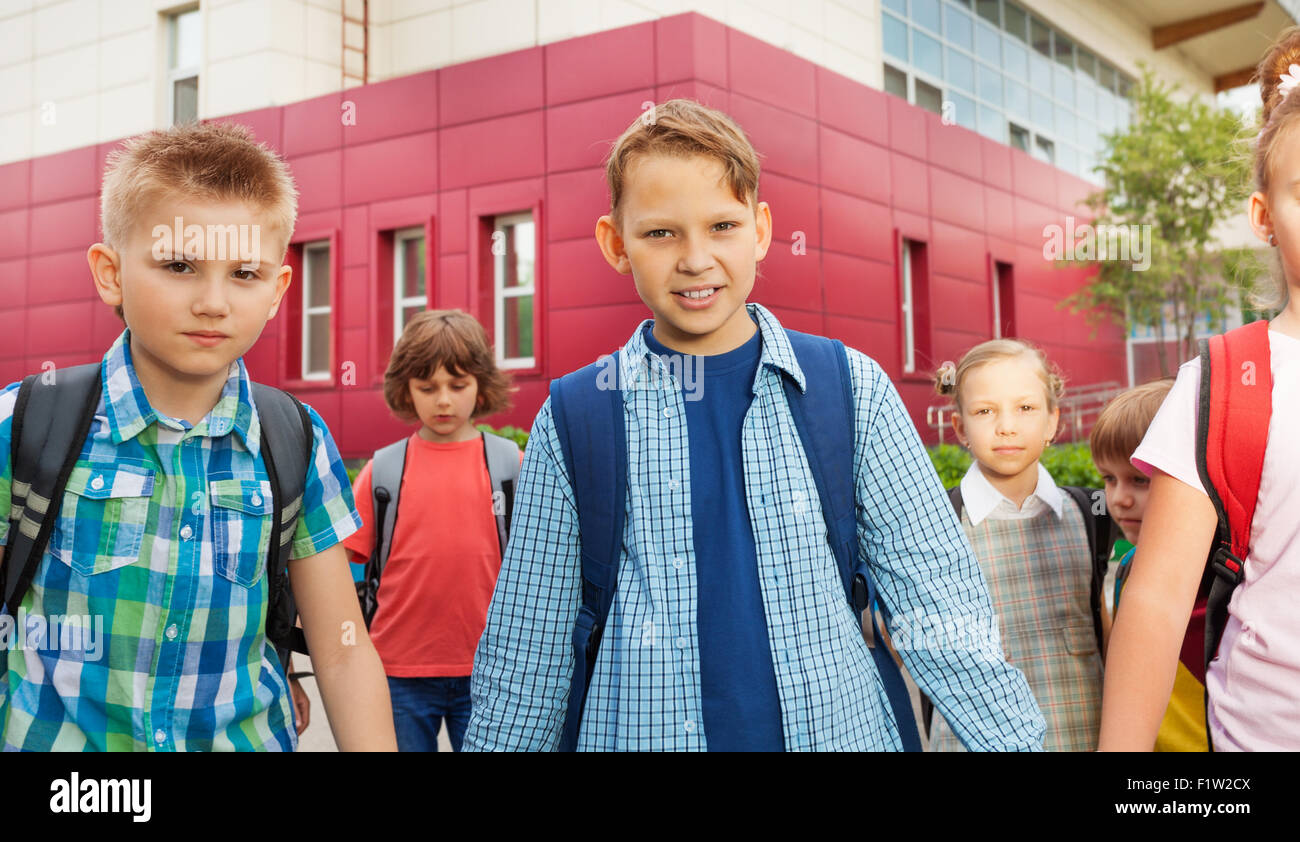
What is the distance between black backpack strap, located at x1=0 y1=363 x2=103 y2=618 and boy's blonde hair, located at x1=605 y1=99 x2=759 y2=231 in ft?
3.17

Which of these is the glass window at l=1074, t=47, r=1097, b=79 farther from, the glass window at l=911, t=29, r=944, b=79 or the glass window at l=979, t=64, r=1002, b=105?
the glass window at l=911, t=29, r=944, b=79

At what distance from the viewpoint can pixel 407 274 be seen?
12133mm

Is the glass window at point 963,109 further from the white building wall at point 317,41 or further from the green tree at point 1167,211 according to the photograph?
the green tree at point 1167,211

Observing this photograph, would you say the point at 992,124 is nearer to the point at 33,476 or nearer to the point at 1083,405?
the point at 1083,405

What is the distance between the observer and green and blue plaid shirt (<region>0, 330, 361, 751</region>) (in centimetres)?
144

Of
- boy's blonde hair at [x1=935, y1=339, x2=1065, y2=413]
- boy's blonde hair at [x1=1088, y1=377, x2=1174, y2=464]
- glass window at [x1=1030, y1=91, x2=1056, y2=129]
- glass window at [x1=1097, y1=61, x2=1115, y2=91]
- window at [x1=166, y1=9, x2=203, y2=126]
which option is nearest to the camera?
boy's blonde hair at [x1=1088, y1=377, x2=1174, y2=464]

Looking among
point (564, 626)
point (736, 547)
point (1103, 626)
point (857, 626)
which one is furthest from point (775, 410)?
point (1103, 626)

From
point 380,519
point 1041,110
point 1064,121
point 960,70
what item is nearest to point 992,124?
point 960,70

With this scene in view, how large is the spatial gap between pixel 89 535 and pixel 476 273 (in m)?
9.95

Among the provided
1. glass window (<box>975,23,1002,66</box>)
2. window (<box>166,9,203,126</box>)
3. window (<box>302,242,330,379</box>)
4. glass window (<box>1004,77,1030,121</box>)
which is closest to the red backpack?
window (<box>166,9,203,126</box>)

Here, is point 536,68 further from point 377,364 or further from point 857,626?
point 857,626

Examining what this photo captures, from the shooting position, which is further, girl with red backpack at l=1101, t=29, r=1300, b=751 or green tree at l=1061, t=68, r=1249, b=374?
green tree at l=1061, t=68, r=1249, b=374

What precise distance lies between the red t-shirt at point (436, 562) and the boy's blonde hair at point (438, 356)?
0.85ft

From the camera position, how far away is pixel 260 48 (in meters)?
11.6
